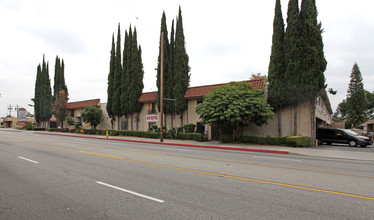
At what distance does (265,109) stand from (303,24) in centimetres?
886

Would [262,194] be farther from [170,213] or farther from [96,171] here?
[96,171]

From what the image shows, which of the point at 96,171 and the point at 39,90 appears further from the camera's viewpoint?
the point at 39,90

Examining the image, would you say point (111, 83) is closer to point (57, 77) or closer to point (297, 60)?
point (57, 77)

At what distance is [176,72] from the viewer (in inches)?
1091

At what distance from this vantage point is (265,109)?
19.2 meters

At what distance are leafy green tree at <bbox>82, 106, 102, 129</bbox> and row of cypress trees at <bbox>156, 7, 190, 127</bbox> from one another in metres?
13.7

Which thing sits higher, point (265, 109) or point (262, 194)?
point (265, 109)

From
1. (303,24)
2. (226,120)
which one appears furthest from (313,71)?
(226,120)

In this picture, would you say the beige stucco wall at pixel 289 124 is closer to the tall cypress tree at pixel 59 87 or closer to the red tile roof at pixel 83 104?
the red tile roof at pixel 83 104

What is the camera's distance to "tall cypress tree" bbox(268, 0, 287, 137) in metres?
21.0

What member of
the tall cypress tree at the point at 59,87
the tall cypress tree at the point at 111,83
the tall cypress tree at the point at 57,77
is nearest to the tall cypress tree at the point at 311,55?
the tall cypress tree at the point at 111,83

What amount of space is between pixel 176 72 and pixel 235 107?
11.8 m

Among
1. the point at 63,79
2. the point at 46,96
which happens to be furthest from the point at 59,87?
the point at 46,96

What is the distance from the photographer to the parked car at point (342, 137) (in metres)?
20.0
